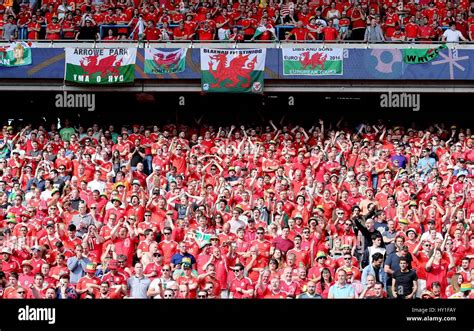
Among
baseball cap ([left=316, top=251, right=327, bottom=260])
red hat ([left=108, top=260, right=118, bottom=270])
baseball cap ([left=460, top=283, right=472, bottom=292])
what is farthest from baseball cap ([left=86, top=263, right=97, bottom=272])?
baseball cap ([left=460, top=283, right=472, bottom=292])

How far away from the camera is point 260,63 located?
25297 mm

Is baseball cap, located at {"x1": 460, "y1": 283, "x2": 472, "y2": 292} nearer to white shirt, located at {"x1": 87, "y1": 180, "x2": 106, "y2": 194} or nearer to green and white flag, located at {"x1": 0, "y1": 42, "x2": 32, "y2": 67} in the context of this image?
white shirt, located at {"x1": 87, "y1": 180, "x2": 106, "y2": 194}

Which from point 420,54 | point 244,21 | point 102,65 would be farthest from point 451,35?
point 102,65

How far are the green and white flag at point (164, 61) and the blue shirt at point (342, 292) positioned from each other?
10.7 metres

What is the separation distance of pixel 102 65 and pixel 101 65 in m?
0.02

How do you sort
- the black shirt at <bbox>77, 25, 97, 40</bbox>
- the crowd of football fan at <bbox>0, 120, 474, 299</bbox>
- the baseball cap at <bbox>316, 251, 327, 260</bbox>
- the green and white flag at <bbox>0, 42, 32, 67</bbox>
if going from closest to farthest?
the crowd of football fan at <bbox>0, 120, 474, 299</bbox> → the baseball cap at <bbox>316, 251, 327, 260</bbox> → the green and white flag at <bbox>0, 42, 32, 67</bbox> → the black shirt at <bbox>77, 25, 97, 40</bbox>

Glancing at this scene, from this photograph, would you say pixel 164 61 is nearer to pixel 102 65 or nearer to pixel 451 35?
pixel 102 65

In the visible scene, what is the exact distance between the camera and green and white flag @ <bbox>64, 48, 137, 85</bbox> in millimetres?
25328

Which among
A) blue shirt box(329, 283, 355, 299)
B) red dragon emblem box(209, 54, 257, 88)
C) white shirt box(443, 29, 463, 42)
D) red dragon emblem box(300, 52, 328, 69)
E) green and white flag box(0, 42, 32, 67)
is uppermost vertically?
white shirt box(443, 29, 463, 42)

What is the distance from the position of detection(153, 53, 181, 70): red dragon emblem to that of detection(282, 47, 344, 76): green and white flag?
8.14 feet

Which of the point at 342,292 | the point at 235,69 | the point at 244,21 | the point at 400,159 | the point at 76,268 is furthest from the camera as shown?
the point at 244,21

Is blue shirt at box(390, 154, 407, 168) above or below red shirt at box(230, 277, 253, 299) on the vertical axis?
above

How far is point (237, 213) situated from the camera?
19.3 m
